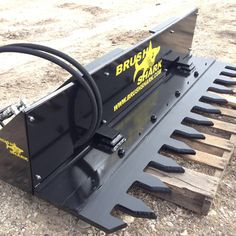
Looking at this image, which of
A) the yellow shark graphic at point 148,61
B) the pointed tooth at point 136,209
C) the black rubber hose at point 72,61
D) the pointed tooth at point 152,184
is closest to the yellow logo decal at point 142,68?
the yellow shark graphic at point 148,61

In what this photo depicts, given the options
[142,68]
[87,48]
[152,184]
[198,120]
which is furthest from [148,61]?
[87,48]

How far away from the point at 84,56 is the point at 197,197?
3213 millimetres

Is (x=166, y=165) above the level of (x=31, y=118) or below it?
below

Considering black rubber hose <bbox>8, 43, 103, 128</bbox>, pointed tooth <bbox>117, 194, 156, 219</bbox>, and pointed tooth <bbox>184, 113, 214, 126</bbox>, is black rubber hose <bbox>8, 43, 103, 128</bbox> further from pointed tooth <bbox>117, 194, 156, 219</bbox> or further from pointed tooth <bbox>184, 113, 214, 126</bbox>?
pointed tooth <bbox>184, 113, 214, 126</bbox>

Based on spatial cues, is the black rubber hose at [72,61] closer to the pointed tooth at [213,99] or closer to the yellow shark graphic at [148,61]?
the yellow shark graphic at [148,61]

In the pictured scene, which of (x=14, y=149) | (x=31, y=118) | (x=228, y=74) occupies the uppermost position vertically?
(x=31, y=118)

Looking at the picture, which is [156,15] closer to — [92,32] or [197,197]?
[92,32]

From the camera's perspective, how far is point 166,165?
2.42 metres

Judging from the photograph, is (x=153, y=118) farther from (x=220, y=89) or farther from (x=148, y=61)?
(x=220, y=89)

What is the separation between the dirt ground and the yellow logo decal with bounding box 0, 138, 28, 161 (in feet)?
1.42

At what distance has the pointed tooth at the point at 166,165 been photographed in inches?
94.9

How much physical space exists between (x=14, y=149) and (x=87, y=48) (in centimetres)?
348

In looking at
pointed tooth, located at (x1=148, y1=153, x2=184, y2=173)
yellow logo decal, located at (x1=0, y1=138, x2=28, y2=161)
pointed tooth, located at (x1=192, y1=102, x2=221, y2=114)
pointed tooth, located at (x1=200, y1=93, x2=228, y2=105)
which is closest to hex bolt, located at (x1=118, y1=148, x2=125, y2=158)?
pointed tooth, located at (x1=148, y1=153, x2=184, y2=173)

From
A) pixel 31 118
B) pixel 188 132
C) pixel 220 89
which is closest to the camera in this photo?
pixel 31 118
